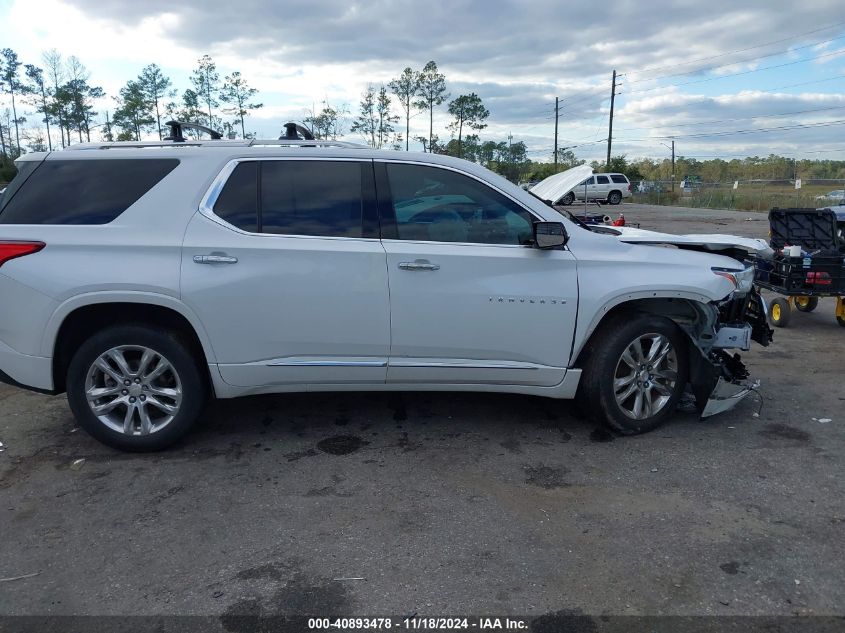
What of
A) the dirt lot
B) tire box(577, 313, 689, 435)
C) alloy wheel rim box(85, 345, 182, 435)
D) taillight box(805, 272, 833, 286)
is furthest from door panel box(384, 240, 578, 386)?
taillight box(805, 272, 833, 286)

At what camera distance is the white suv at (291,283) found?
3965 mm

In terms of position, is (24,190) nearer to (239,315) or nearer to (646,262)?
(239,315)

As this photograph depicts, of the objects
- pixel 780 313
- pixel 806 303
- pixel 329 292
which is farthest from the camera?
pixel 806 303

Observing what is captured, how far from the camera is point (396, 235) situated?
4141 millimetres

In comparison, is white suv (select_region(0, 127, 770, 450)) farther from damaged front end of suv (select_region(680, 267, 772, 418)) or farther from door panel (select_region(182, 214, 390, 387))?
damaged front end of suv (select_region(680, 267, 772, 418))

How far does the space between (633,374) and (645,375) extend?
0.32 ft

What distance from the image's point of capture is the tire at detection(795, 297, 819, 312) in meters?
8.79

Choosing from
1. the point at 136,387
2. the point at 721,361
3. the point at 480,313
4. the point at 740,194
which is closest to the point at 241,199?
the point at 136,387

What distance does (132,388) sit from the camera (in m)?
4.11

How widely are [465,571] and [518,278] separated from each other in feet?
6.23

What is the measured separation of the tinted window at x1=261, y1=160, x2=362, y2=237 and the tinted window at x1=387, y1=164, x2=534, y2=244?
27cm

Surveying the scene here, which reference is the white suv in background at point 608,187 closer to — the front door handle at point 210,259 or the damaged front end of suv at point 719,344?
the damaged front end of suv at point 719,344

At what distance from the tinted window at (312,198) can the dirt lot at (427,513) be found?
4.71ft

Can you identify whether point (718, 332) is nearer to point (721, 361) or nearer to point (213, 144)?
point (721, 361)
